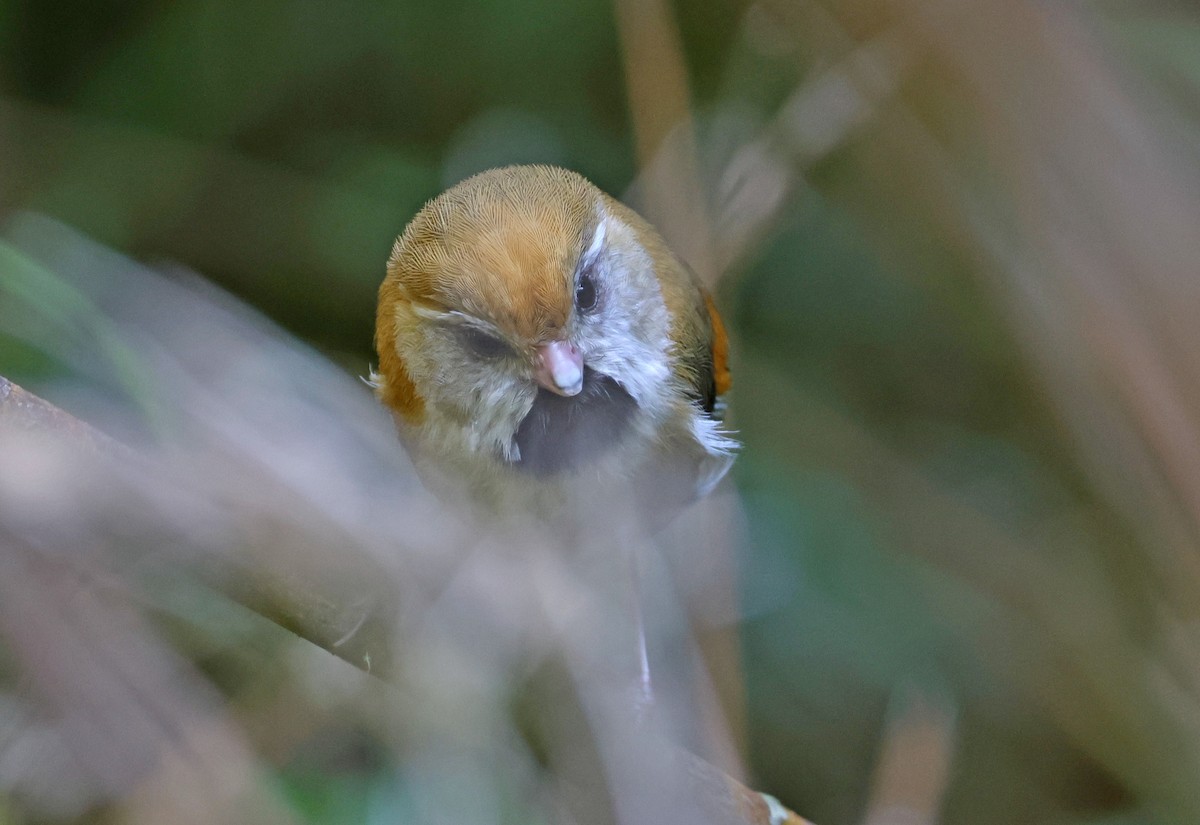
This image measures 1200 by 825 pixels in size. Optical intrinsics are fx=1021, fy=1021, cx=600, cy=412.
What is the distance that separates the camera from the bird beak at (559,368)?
1.80 metres

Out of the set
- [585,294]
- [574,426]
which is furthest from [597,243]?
[574,426]

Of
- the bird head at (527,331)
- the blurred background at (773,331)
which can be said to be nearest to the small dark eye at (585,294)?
the bird head at (527,331)

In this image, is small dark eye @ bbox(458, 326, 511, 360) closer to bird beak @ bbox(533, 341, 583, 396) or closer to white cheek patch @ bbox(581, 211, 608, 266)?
bird beak @ bbox(533, 341, 583, 396)

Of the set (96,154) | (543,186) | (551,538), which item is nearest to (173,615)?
(551,538)

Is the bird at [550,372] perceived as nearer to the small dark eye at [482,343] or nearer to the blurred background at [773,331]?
the small dark eye at [482,343]

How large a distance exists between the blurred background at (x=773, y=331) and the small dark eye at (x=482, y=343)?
24 centimetres


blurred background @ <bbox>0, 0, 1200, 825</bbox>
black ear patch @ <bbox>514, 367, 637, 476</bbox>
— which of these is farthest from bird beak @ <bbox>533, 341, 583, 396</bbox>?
blurred background @ <bbox>0, 0, 1200, 825</bbox>

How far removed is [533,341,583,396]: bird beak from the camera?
180 centimetres

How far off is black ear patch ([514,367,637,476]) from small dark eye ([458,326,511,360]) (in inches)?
4.6

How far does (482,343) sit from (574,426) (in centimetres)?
25

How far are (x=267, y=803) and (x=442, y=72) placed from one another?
2786mm

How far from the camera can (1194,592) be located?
127 centimetres

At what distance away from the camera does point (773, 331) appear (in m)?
3.61

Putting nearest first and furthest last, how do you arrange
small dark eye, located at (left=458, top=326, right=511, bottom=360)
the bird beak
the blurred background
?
the blurred background < the bird beak < small dark eye, located at (left=458, top=326, right=511, bottom=360)
